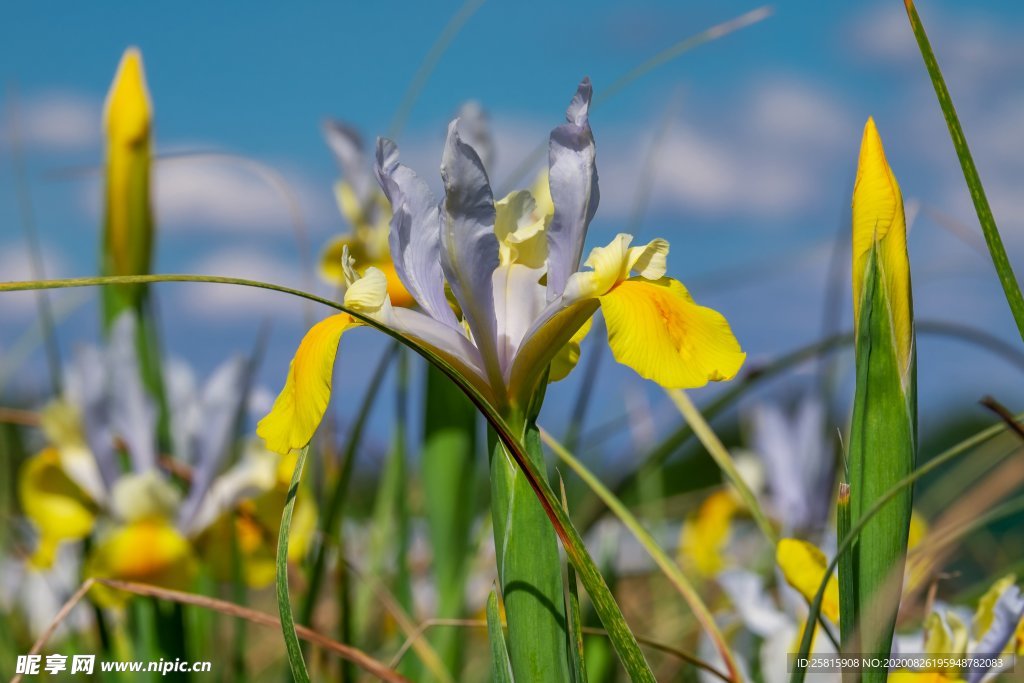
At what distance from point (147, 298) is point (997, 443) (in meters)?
1.70

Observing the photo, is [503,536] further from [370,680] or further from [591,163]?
[370,680]

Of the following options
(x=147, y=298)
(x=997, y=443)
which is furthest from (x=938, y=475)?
(x=147, y=298)

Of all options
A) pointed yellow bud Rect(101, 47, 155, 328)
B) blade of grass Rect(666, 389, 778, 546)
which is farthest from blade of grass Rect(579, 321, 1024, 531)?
pointed yellow bud Rect(101, 47, 155, 328)

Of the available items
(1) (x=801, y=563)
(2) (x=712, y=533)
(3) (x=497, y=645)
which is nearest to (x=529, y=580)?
(3) (x=497, y=645)

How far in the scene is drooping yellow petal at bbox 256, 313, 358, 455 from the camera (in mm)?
746

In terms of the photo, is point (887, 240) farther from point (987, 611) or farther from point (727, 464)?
point (987, 611)

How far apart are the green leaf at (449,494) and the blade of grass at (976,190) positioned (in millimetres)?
912

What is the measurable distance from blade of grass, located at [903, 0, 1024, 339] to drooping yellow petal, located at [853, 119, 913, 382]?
5 cm

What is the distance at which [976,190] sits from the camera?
0.74 m

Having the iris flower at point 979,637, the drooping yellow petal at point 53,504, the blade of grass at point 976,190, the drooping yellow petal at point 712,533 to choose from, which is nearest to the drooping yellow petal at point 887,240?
the blade of grass at point 976,190

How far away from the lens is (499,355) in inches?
30.6

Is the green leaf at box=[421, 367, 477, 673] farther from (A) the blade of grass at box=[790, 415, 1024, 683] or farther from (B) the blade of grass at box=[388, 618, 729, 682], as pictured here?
(A) the blade of grass at box=[790, 415, 1024, 683]

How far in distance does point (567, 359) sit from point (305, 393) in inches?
8.8

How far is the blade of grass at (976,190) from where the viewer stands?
0.73m
